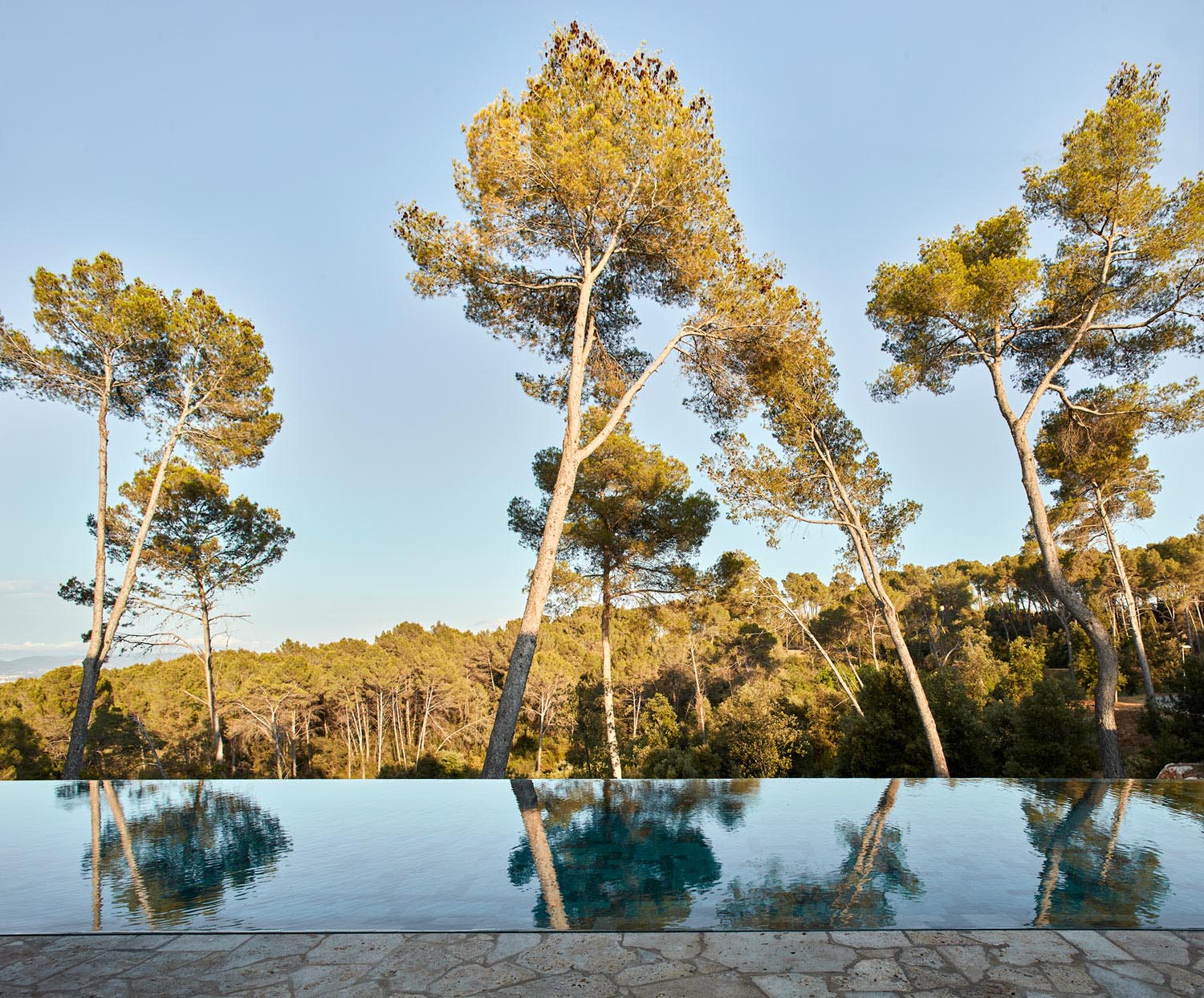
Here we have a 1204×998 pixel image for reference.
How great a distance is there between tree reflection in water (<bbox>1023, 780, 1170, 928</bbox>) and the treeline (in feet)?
23.4

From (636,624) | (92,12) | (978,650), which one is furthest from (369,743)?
(92,12)

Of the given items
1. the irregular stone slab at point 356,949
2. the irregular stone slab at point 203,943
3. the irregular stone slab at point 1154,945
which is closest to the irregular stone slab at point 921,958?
the irregular stone slab at point 1154,945

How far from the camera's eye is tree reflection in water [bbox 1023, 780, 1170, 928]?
1781 mm

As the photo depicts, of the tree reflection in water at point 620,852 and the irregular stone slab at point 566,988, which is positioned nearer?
the irregular stone slab at point 566,988

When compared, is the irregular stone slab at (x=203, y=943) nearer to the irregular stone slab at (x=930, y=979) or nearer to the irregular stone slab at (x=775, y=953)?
the irregular stone slab at (x=775, y=953)

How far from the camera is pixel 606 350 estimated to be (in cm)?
796

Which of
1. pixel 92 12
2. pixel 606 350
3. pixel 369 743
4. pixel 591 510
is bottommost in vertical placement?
pixel 369 743

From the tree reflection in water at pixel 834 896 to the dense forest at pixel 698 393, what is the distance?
337 cm

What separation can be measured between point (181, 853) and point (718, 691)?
2138cm

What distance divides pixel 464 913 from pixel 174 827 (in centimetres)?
213

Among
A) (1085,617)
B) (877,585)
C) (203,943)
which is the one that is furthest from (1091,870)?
(877,585)

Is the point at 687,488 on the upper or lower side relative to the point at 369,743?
upper

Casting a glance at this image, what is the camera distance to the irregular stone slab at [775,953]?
1530 mm

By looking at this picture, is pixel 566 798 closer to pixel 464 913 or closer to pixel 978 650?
pixel 464 913
